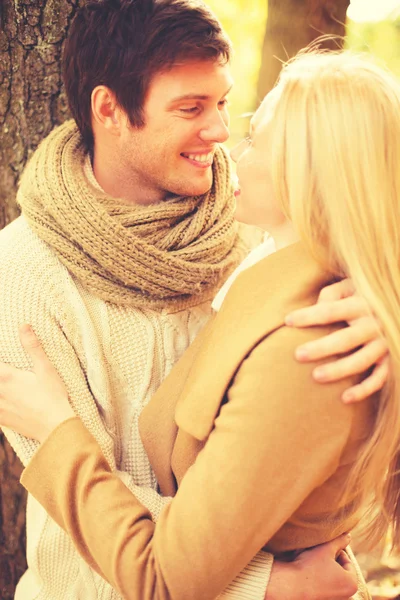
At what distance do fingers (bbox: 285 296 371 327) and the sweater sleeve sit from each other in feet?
0.10

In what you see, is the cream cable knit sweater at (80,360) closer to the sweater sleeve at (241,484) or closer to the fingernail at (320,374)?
the sweater sleeve at (241,484)

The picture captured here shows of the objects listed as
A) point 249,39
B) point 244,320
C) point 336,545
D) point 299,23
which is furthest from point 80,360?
point 249,39

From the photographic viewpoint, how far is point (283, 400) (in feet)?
3.73

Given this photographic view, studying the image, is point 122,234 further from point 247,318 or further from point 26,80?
point 26,80

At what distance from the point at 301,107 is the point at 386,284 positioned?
1.29ft

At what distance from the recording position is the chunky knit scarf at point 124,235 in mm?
1620

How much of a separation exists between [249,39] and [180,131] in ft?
12.1

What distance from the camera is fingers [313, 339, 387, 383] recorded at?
3.77 feet

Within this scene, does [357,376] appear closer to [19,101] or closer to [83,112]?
[83,112]

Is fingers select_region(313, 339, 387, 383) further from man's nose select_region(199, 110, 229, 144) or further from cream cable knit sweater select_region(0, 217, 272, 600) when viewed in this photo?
man's nose select_region(199, 110, 229, 144)

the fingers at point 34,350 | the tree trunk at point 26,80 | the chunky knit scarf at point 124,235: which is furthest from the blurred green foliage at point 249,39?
the fingers at point 34,350

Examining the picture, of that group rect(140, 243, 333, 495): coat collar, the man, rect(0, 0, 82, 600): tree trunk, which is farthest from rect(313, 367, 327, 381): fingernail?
rect(0, 0, 82, 600): tree trunk

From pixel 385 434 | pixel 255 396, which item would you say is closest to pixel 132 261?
pixel 255 396

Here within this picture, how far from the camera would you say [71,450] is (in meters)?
1.38
